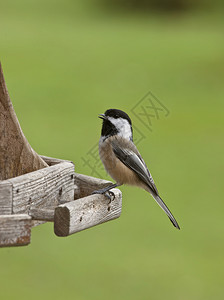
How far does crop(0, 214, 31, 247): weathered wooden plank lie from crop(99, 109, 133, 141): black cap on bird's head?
3.96 ft

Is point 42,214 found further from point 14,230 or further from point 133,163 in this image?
point 133,163

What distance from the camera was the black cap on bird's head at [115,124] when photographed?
4.15 meters

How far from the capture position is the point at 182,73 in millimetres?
23219

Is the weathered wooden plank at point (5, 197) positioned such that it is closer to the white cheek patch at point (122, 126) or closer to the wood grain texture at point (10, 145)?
the wood grain texture at point (10, 145)

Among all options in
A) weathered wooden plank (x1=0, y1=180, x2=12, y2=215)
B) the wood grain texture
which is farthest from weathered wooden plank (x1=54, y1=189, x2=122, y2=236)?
the wood grain texture

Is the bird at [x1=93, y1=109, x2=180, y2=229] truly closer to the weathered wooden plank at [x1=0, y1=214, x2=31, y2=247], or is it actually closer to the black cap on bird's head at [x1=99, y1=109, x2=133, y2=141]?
the black cap on bird's head at [x1=99, y1=109, x2=133, y2=141]

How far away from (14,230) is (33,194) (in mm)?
433

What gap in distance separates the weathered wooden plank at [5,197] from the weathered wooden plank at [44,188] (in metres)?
0.02

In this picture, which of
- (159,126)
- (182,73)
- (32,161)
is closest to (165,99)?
(159,126)

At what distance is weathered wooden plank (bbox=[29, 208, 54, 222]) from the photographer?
338 centimetres

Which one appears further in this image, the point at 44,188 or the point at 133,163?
the point at 133,163

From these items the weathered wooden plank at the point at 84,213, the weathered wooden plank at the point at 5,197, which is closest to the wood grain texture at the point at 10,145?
the weathered wooden plank at the point at 5,197

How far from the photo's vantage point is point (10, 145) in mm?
3623

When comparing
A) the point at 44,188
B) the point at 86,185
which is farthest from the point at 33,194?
the point at 86,185
